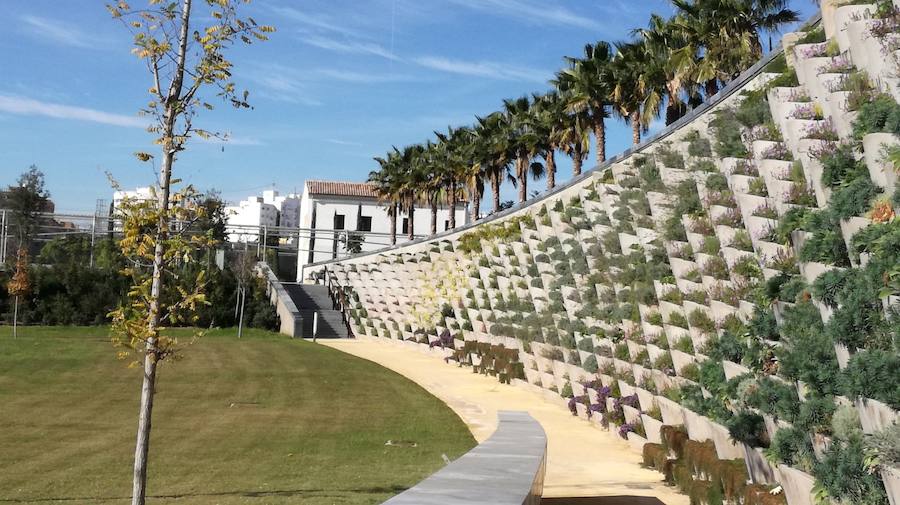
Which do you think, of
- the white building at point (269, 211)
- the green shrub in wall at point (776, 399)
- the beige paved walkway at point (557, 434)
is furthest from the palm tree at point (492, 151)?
the white building at point (269, 211)

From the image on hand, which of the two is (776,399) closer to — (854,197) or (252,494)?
(854,197)

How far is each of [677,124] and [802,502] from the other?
9496 millimetres

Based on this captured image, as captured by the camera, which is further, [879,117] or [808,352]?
[808,352]

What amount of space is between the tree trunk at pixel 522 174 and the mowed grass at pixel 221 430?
10.7 m

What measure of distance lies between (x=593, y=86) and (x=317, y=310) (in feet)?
96.9

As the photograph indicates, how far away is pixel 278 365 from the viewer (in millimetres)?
31984

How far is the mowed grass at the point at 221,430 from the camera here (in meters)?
13.0

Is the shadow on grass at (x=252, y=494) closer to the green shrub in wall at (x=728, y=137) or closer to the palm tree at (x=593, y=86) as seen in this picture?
the green shrub in wall at (x=728, y=137)

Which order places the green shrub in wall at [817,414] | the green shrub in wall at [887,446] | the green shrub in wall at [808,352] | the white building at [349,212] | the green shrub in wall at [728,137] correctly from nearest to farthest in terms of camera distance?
the green shrub in wall at [887,446], the green shrub in wall at [808,352], the green shrub in wall at [817,414], the green shrub in wall at [728,137], the white building at [349,212]

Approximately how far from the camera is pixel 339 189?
3349 inches

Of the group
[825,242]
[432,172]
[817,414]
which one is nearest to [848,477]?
[817,414]

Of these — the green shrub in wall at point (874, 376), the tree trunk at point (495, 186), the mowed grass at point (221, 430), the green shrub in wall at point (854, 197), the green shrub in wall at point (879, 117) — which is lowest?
the mowed grass at point (221, 430)

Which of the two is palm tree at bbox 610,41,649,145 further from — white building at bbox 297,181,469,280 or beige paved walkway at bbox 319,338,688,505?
white building at bbox 297,181,469,280

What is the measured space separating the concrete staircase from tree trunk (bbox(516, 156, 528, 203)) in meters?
14.6
